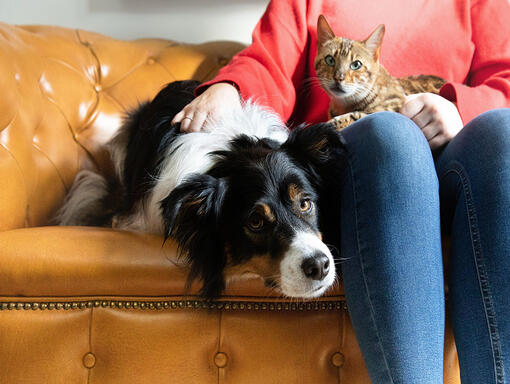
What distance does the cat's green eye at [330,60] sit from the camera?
1537 millimetres

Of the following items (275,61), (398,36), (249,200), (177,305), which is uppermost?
(398,36)

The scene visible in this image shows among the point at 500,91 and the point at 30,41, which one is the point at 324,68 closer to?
the point at 500,91

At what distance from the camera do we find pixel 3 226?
1244 mm

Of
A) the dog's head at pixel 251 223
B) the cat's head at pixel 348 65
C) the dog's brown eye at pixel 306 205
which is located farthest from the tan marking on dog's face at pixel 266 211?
the cat's head at pixel 348 65

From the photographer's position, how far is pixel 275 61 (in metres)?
1.64

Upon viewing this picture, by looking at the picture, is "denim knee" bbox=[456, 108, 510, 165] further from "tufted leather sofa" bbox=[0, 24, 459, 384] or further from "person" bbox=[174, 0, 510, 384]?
"tufted leather sofa" bbox=[0, 24, 459, 384]

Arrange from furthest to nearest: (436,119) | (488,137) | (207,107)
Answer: (207,107)
(436,119)
(488,137)

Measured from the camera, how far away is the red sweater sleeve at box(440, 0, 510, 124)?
58.9 inches

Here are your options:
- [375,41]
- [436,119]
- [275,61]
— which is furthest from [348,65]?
[436,119]

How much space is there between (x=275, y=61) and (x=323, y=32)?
0.20 m

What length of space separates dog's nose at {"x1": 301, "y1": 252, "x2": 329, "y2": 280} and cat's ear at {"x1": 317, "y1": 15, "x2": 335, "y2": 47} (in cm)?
89

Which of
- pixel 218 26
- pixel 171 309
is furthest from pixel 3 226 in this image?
pixel 218 26

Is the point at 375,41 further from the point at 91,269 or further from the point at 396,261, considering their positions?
the point at 91,269

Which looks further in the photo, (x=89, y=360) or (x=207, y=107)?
(x=207, y=107)
